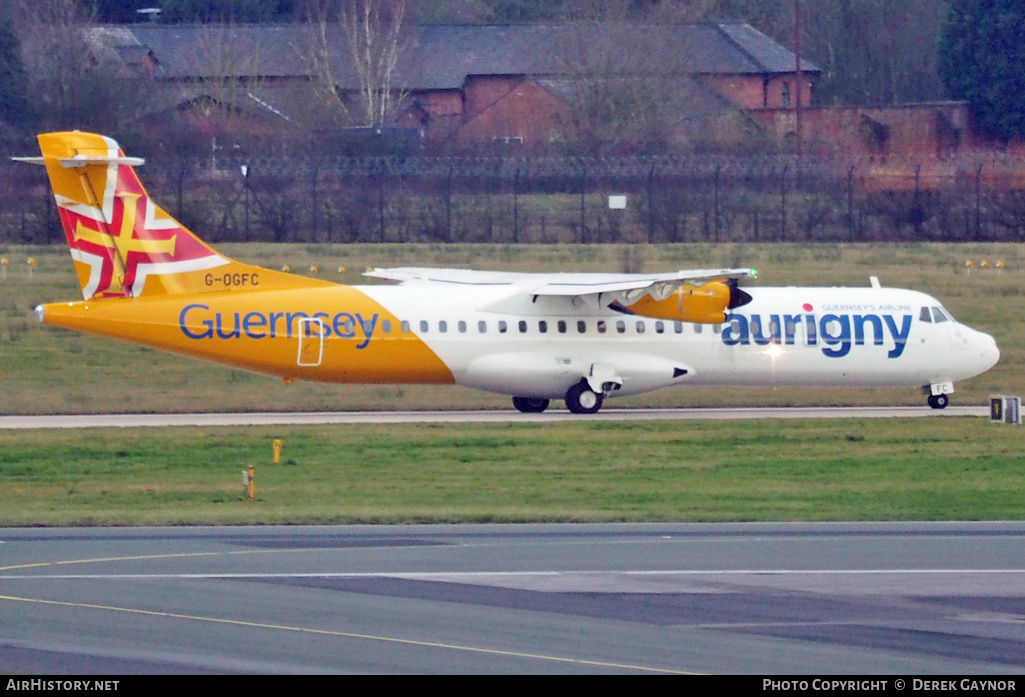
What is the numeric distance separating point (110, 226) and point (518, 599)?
637 inches

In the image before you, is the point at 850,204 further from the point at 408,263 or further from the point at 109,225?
the point at 109,225

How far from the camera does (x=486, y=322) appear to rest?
29828mm

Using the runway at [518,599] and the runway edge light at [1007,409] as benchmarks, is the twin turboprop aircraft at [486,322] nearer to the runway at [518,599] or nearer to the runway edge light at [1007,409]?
the runway edge light at [1007,409]

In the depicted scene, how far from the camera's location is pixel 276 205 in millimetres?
47031

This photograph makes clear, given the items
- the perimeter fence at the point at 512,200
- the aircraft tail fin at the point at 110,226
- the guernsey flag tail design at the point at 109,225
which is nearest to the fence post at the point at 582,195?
the perimeter fence at the point at 512,200

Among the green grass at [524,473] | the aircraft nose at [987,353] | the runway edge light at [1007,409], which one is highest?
the aircraft nose at [987,353]

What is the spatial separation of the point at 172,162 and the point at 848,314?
2350 centimetres

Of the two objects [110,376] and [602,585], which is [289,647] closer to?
[602,585]

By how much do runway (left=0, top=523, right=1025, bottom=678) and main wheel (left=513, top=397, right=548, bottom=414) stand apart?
1200 centimetres

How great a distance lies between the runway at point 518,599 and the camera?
12.4 m

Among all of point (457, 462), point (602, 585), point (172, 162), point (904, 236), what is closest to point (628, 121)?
point (904, 236)

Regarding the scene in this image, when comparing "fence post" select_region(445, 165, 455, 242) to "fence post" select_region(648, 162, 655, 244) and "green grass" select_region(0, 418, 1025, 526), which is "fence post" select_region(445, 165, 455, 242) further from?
"green grass" select_region(0, 418, 1025, 526)

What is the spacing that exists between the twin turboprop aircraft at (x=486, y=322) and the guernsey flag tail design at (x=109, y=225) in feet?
0.08

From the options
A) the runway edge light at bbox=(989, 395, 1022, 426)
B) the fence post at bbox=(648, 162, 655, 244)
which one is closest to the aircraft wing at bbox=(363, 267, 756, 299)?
the runway edge light at bbox=(989, 395, 1022, 426)
